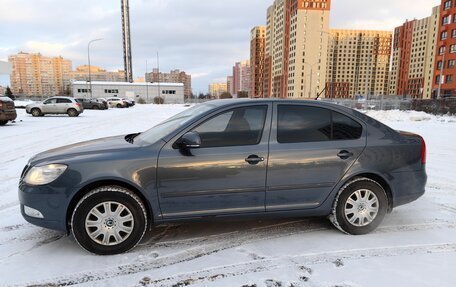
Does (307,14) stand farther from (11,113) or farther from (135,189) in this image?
(135,189)

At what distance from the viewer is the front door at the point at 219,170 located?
3521 millimetres

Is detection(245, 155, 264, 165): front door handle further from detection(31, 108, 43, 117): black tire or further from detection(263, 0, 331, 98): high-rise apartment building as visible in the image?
detection(263, 0, 331, 98): high-rise apartment building

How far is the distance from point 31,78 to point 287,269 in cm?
13353

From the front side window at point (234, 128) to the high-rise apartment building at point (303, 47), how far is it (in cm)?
9053

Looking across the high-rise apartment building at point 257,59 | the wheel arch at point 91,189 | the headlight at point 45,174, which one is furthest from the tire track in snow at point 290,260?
the high-rise apartment building at point 257,59

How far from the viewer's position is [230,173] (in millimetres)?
3602

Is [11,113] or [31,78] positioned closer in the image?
[11,113]

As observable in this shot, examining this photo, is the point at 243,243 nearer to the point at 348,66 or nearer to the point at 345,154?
the point at 345,154

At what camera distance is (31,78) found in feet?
380

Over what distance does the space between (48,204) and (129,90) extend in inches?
3294

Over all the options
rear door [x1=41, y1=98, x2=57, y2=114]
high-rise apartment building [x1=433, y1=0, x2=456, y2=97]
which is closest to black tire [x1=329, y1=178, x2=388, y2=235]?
rear door [x1=41, y1=98, x2=57, y2=114]

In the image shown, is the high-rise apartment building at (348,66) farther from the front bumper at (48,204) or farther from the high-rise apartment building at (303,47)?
the front bumper at (48,204)

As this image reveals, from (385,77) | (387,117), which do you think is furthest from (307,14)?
(387,117)

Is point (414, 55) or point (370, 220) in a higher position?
point (414, 55)
